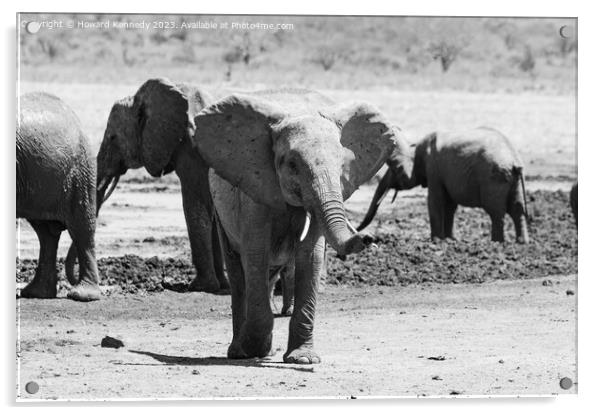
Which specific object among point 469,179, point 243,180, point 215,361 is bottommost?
point 215,361

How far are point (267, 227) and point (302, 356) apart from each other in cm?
69

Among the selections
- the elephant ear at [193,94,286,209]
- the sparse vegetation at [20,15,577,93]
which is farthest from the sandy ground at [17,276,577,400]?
the sparse vegetation at [20,15,577,93]

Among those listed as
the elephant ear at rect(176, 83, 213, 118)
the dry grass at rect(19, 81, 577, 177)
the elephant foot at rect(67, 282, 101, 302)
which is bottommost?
the elephant foot at rect(67, 282, 101, 302)

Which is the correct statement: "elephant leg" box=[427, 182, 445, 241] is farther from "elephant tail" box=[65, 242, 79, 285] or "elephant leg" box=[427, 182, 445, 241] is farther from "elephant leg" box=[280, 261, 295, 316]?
"elephant leg" box=[280, 261, 295, 316]

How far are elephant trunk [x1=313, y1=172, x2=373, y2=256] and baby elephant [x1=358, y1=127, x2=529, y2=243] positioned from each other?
757cm

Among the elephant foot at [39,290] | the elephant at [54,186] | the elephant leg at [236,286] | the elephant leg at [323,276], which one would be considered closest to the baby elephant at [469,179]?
the elephant leg at [323,276]

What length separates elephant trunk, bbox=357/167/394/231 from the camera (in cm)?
1560

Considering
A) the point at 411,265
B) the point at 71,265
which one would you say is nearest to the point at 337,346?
the point at 71,265

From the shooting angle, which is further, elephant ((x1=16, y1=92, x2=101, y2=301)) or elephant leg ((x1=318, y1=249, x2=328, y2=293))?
elephant leg ((x1=318, y1=249, x2=328, y2=293))

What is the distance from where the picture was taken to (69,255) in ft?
38.2

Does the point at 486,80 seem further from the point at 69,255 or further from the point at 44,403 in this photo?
the point at 44,403

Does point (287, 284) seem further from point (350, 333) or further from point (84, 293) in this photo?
point (84, 293)

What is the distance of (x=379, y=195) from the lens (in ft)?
52.7
